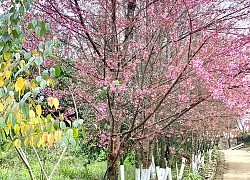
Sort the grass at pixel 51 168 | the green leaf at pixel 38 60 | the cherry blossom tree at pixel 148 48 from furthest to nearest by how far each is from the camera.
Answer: the grass at pixel 51 168
the cherry blossom tree at pixel 148 48
the green leaf at pixel 38 60

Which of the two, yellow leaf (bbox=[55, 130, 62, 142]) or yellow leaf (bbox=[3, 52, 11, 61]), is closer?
yellow leaf (bbox=[55, 130, 62, 142])

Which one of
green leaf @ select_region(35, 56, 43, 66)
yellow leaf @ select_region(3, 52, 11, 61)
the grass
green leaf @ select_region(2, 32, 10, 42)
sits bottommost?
the grass

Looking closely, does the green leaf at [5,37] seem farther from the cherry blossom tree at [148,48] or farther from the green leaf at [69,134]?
the cherry blossom tree at [148,48]

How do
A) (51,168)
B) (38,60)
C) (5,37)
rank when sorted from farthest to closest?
(51,168), (5,37), (38,60)

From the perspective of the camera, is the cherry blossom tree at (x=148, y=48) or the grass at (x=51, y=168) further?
the grass at (x=51, y=168)

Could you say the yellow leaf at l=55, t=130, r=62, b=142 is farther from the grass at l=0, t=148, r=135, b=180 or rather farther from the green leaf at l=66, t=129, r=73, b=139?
the grass at l=0, t=148, r=135, b=180

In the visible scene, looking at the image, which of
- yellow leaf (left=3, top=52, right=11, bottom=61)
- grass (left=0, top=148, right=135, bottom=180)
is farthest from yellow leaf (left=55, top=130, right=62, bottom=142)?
grass (left=0, top=148, right=135, bottom=180)

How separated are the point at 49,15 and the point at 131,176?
6.70m

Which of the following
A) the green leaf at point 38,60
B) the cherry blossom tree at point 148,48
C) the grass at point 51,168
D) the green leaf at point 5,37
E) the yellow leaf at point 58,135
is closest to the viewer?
the green leaf at point 38,60

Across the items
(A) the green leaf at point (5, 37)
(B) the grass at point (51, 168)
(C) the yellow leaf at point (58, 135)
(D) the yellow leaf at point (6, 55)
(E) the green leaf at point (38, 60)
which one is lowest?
(B) the grass at point (51, 168)

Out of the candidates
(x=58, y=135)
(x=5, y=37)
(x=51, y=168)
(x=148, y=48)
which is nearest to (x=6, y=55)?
(x=5, y=37)

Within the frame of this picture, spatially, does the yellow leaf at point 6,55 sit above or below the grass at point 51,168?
→ above

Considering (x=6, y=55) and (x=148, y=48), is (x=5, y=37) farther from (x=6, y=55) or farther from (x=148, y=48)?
(x=148, y=48)

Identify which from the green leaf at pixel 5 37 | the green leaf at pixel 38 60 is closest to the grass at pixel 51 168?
the green leaf at pixel 5 37
